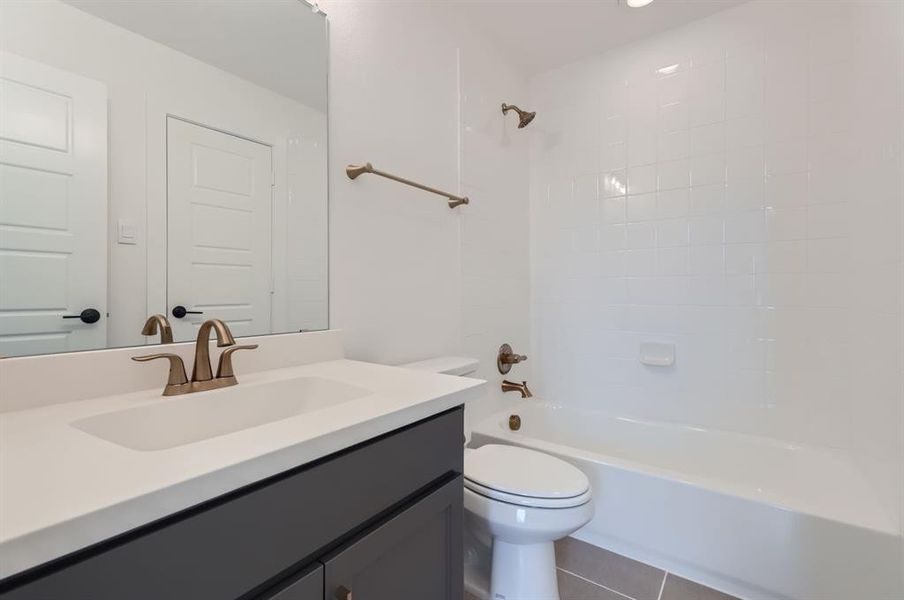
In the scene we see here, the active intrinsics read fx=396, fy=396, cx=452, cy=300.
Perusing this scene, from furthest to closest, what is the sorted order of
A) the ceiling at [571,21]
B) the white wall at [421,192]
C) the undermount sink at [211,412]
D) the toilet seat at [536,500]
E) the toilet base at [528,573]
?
the ceiling at [571,21] < the white wall at [421,192] < the toilet base at [528,573] < the toilet seat at [536,500] < the undermount sink at [211,412]

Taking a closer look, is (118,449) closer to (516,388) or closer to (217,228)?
(217,228)

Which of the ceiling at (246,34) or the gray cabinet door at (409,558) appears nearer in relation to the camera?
the gray cabinet door at (409,558)

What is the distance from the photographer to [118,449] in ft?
1.72

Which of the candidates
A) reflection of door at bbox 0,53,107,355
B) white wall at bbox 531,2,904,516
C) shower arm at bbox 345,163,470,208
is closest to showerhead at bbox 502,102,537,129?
white wall at bbox 531,2,904,516

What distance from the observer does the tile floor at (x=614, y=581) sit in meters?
1.40

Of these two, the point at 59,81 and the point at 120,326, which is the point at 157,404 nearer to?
the point at 120,326

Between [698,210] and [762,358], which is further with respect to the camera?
[698,210]

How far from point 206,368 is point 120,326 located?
0.20 metres

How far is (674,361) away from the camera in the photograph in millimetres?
1999

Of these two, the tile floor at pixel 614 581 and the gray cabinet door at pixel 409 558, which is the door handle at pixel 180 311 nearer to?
the gray cabinet door at pixel 409 558

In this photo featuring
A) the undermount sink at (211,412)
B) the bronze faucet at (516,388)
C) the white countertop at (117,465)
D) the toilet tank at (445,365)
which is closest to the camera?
the white countertop at (117,465)

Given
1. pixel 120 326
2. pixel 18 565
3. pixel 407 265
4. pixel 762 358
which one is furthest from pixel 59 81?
pixel 762 358

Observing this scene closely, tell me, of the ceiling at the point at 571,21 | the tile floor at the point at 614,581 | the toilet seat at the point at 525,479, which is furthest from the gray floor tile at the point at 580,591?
the ceiling at the point at 571,21

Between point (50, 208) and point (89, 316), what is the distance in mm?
221
